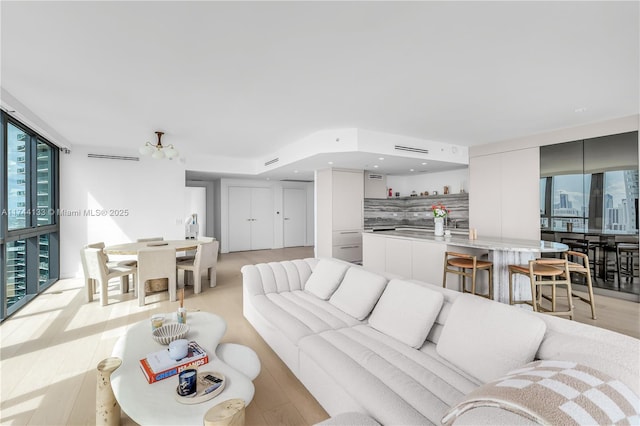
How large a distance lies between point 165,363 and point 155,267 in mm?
2748

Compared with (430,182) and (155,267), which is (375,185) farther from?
(155,267)

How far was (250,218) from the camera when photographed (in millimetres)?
8938

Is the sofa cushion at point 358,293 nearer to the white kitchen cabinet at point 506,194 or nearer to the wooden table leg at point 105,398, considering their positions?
the wooden table leg at point 105,398

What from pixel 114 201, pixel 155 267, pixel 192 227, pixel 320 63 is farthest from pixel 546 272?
pixel 192 227

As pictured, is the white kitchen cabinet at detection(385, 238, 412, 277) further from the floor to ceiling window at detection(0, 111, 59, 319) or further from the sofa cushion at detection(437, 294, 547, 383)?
the floor to ceiling window at detection(0, 111, 59, 319)

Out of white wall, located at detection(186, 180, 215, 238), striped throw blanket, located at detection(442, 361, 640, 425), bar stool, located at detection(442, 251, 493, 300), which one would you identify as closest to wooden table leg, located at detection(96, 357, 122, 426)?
striped throw blanket, located at detection(442, 361, 640, 425)

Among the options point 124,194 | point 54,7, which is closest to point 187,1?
point 54,7

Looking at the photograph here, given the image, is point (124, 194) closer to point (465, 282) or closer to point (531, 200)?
point (465, 282)

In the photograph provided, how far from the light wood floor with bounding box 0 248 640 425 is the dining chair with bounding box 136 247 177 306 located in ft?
0.69

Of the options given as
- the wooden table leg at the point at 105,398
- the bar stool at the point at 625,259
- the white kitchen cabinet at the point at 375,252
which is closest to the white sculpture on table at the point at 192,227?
the white kitchen cabinet at the point at 375,252

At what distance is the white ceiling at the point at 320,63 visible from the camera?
190cm

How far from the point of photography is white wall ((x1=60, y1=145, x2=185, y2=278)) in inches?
216

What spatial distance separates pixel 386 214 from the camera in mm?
7293

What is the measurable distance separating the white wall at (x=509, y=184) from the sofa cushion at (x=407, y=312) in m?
4.06
